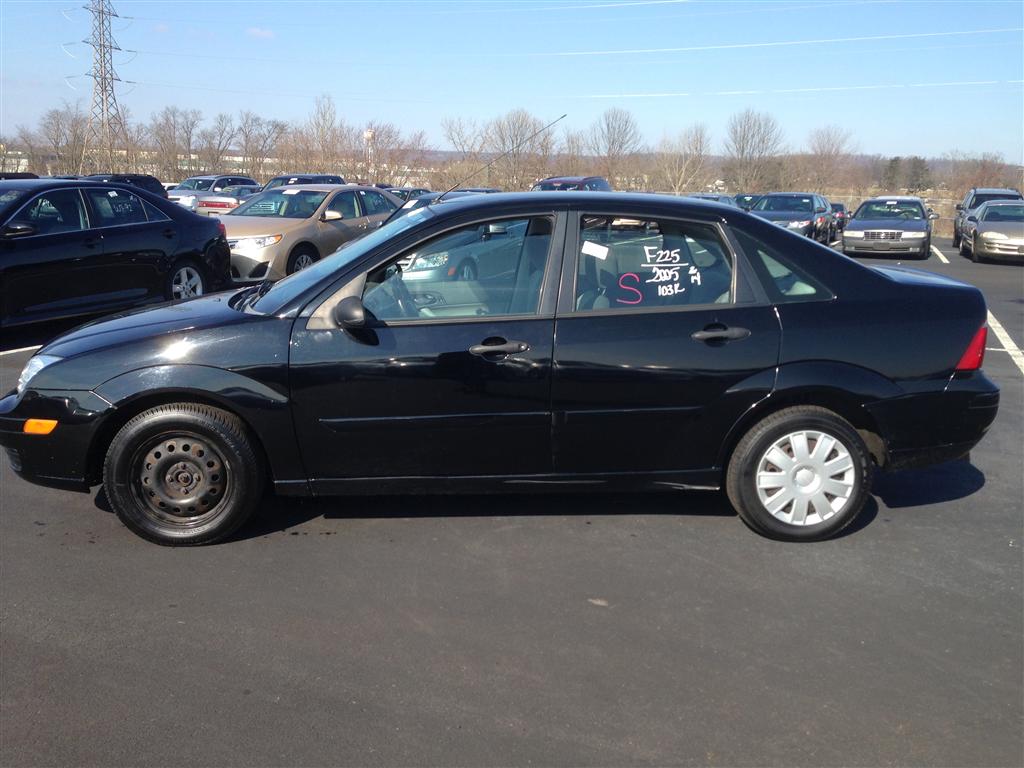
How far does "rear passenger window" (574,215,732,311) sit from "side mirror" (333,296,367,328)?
3.33 feet

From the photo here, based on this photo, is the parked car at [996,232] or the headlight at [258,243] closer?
the headlight at [258,243]

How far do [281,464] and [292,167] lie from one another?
44299 mm

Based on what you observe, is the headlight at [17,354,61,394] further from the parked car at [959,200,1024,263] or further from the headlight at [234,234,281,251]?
the parked car at [959,200,1024,263]

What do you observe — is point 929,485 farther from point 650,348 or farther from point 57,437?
point 57,437

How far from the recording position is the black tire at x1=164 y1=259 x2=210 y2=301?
1024 centimetres

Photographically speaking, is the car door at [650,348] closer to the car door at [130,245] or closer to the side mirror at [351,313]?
the side mirror at [351,313]

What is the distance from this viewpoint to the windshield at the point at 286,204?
1374cm

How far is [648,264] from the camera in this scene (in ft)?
15.0

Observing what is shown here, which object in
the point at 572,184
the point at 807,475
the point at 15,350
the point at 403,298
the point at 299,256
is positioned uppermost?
the point at 572,184

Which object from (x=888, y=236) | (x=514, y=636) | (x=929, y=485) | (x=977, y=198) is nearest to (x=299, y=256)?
(x=929, y=485)

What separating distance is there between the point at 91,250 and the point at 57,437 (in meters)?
5.62

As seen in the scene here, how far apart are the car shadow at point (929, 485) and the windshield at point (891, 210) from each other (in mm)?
19121

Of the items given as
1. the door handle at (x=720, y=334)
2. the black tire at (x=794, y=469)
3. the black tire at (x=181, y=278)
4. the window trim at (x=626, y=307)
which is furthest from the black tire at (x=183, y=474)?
the black tire at (x=181, y=278)

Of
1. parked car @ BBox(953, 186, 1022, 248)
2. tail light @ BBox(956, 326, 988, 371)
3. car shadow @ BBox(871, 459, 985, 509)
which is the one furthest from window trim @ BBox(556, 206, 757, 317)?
parked car @ BBox(953, 186, 1022, 248)
